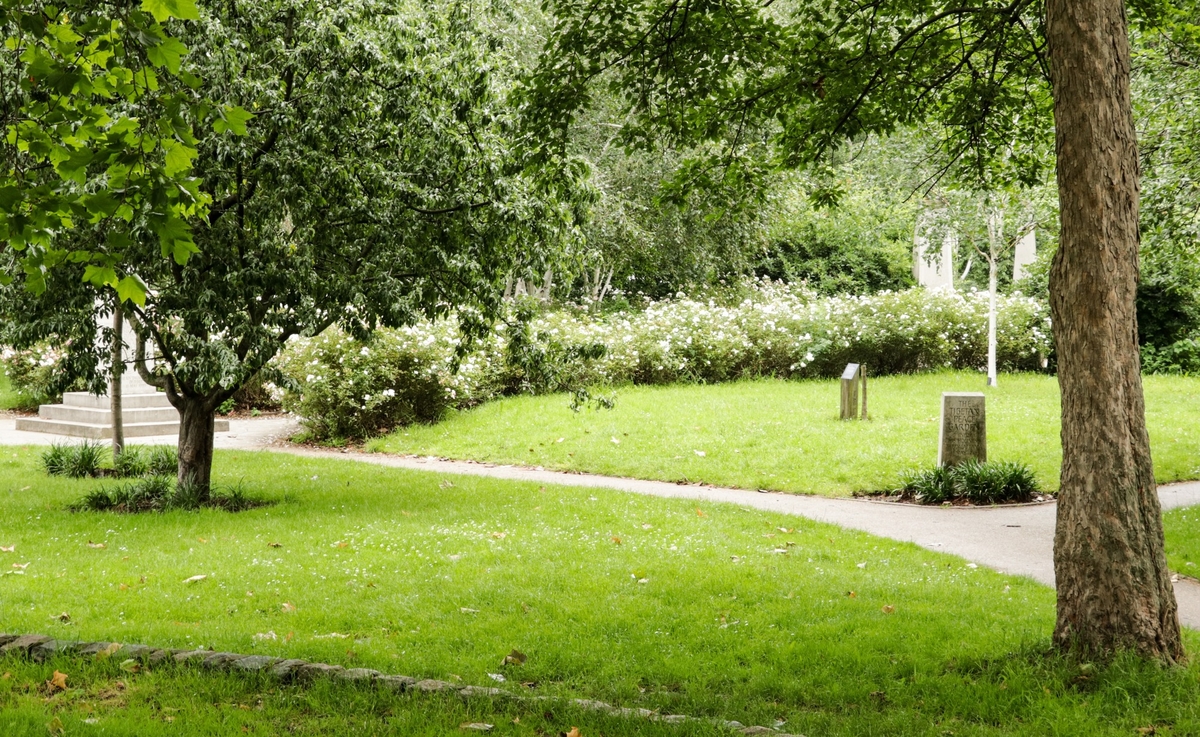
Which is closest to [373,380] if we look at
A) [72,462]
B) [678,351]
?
[72,462]

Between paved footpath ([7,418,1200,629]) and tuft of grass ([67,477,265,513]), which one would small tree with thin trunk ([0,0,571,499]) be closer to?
tuft of grass ([67,477,265,513])

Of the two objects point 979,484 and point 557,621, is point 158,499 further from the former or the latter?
point 979,484

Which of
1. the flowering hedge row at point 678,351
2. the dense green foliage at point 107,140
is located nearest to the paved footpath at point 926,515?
the flowering hedge row at point 678,351

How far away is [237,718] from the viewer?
14.7 feet

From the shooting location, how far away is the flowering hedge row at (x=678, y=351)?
54.3 ft

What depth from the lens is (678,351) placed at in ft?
68.6

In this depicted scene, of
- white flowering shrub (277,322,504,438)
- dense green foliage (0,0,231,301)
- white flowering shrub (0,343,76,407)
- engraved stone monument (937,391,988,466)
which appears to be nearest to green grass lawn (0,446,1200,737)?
dense green foliage (0,0,231,301)

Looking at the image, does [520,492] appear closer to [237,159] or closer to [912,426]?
[237,159]

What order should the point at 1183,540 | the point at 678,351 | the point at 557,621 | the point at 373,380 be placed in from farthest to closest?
the point at 678,351
the point at 373,380
the point at 1183,540
the point at 557,621

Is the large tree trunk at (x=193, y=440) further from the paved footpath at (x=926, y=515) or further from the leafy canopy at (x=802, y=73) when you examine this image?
the leafy canopy at (x=802, y=73)

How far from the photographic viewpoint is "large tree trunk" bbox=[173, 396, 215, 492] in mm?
10836

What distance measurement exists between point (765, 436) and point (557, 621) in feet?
29.0

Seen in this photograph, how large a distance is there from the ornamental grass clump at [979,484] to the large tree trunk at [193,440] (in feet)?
27.2

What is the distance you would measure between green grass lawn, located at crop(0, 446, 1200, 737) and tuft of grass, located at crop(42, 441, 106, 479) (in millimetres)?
3000
